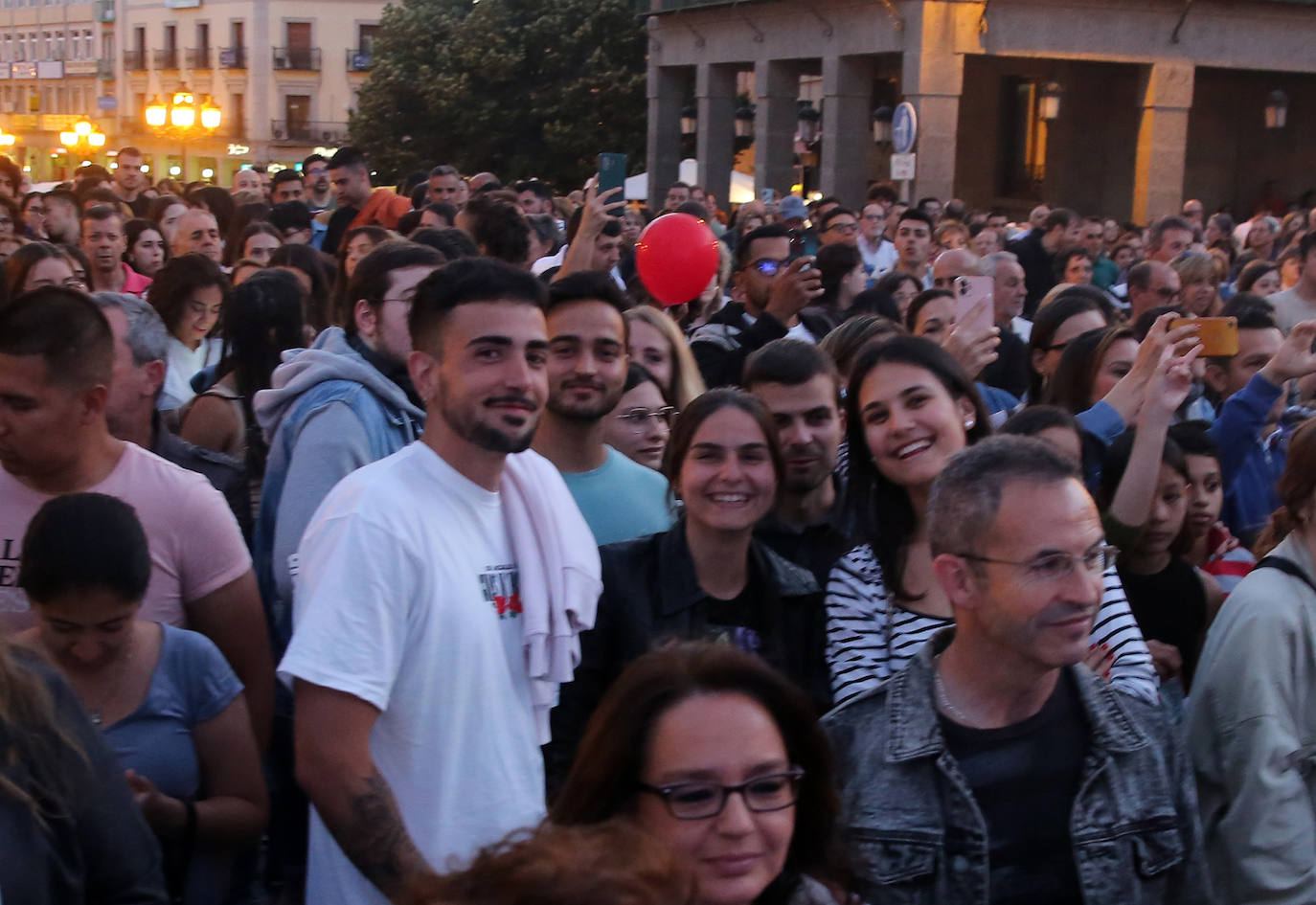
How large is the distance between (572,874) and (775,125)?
2656 centimetres

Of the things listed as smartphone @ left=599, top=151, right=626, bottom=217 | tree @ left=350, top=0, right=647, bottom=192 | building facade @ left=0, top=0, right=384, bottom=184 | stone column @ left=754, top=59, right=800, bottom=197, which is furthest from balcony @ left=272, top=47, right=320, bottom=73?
smartphone @ left=599, top=151, right=626, bottom=217

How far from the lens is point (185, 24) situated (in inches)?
2623

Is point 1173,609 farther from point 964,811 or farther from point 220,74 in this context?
point 220,74

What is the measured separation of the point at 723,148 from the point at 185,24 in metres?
45.4

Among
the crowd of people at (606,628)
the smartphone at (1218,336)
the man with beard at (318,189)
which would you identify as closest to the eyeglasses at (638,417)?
the crowd of people at (606,628)

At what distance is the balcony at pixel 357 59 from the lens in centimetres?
6369

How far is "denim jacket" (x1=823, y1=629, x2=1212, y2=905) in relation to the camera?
9.02 feet

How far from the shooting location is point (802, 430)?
432cm

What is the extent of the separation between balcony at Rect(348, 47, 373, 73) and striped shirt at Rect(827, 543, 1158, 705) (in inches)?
2485

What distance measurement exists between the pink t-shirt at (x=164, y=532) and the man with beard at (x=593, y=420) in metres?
0.96

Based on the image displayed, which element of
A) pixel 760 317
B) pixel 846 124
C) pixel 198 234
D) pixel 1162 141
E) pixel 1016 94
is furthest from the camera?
pixel 1016 94

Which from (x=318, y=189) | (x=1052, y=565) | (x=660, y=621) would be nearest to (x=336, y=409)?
(x=660, y=621)

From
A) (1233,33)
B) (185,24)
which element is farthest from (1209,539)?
(185,24)

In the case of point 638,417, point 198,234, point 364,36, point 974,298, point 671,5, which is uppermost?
point 364,36
